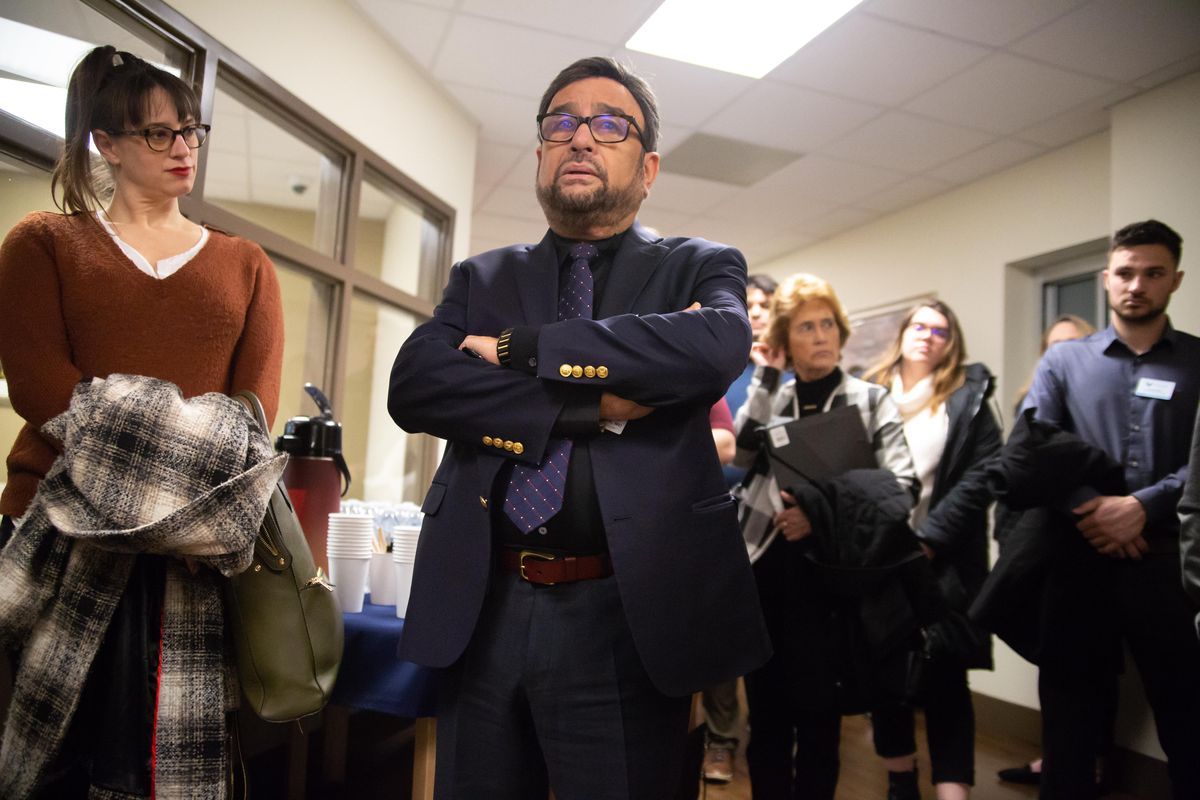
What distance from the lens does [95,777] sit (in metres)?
1.13

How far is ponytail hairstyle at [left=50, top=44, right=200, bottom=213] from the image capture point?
1.39 meters

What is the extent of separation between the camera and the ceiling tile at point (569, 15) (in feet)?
10.6

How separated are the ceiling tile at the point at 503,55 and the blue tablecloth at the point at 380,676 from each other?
2868 millimetres

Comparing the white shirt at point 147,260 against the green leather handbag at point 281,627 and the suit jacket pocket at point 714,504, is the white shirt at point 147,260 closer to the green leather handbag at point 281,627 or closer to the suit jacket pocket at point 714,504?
the green leather handbag at point 281,627

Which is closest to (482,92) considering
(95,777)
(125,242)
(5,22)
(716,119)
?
(716,119)

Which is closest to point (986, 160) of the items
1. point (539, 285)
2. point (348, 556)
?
point (539, 285)

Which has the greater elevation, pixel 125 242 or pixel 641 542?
pixel 125 242

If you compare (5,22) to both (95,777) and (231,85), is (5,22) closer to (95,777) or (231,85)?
(231,85)

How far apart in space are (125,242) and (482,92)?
9.90 feet

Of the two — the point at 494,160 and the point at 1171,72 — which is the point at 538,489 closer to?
the point at 1171,72

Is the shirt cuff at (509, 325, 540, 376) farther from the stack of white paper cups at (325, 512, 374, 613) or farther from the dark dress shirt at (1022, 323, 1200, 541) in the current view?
the dark dress shirt at (1022, 323, 1200, 541)

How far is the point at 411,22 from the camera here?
3.45 metres

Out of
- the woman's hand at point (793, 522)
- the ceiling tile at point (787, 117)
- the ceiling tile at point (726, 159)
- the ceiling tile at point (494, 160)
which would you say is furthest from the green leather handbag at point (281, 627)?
the ceiling tile at point (494, 160)

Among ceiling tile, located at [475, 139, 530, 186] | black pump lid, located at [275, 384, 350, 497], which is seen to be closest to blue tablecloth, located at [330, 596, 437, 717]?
black pump lid, located at [275, 384, 350, 497]
